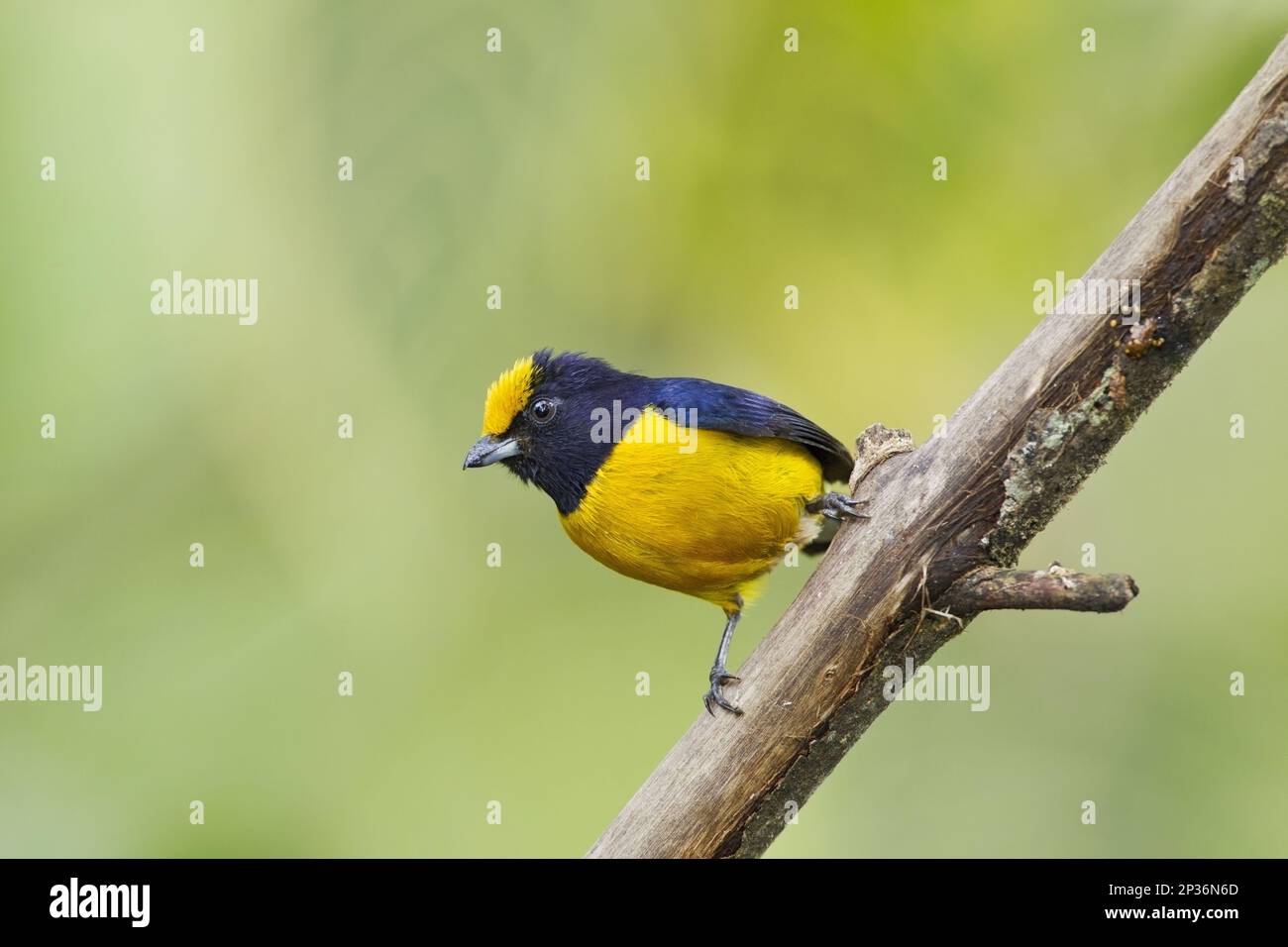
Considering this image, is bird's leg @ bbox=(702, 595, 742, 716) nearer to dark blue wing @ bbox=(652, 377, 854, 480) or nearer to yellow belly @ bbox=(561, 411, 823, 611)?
yellow belly @ bbox=(561, 411, 823, 611)

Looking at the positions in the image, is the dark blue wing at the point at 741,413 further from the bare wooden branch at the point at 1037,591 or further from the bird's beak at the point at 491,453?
the bare wooden branch at the point at 1037,591

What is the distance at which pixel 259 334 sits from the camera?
5.43 meters

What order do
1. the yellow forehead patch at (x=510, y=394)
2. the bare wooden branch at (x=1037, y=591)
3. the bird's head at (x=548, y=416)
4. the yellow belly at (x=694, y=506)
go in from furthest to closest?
the yellow forehead patch at (x=510, y=394) < the bird's head at (x=548, y=416) < the yellow belly at (x=694, y=506) < the bare wooden branch at (x=1037, y=591)

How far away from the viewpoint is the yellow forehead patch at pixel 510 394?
449 centimetres

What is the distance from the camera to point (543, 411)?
4477 mm

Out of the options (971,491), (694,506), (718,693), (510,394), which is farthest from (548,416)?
(971,491)

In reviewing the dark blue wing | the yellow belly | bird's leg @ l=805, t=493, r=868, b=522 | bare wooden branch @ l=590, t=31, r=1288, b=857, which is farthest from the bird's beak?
bare wooden branch @ l=590, t=31, r=1288, b=857

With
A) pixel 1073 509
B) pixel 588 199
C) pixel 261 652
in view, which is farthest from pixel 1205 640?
pixel 261 652

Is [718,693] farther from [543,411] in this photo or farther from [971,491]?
Answer: [543,411]

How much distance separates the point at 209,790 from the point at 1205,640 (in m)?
4.29

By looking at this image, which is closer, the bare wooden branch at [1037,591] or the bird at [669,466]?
the bare wooden branch at [1037,591]

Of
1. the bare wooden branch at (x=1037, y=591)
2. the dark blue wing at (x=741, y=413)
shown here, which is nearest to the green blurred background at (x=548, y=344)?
the dark blue wing at (x=741, y=413)

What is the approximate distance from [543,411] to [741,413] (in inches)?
30.1

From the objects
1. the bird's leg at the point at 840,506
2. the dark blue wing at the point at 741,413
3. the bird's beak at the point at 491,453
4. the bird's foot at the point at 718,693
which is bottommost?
the bird's foot at the point at 718,693
